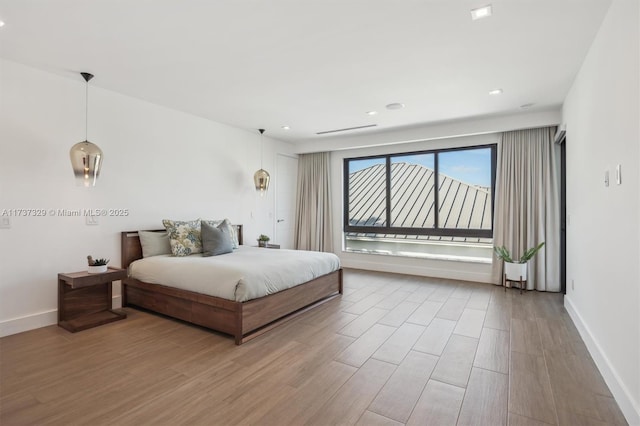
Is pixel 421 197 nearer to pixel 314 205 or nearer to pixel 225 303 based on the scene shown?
pixel 314 205

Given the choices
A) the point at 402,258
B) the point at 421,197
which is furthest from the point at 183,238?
Answer: the point at 421,197

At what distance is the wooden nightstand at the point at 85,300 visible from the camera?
10.2 ft

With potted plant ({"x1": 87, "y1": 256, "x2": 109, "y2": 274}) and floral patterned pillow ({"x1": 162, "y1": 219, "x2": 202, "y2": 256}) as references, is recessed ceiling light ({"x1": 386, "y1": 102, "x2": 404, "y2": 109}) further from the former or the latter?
potted plant ({"x1": 87, "y1": 256, "x2": 109, "y2": 274})

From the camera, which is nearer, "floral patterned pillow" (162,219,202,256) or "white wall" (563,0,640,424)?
"white wall" (563,0,640,424)

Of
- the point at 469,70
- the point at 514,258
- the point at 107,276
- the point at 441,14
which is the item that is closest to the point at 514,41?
the point at 469,70

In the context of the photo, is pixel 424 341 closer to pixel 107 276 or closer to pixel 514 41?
pixel 514 41

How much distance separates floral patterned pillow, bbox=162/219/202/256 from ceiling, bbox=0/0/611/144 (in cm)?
158

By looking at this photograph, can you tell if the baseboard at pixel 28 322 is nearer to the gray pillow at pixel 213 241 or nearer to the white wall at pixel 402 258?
the gray pillow at pixel 213 241

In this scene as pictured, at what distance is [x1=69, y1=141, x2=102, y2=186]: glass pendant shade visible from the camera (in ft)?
10.3

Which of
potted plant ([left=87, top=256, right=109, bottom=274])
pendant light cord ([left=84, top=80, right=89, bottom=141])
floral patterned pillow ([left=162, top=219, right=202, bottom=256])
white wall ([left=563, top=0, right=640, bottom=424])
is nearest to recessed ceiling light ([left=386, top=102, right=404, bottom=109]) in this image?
white wall ([left=563, top=0, right=640, bottom=424])

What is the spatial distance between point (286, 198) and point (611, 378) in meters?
5.37

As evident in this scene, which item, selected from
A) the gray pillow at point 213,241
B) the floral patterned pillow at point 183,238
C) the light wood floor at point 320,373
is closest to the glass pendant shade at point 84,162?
the floral patterned pillow at point 183,238

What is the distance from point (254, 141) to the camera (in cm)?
577

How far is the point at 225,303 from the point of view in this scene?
9.54 ft
